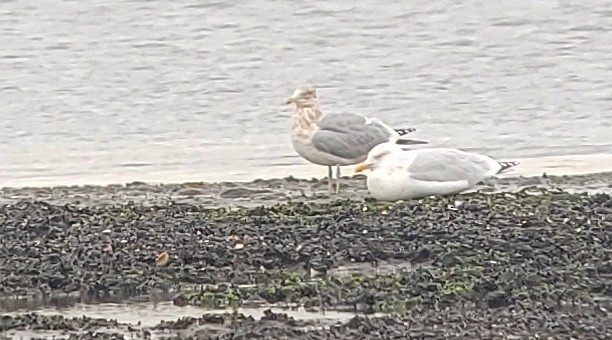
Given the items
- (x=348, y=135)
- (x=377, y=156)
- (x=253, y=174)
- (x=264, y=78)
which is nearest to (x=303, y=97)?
(x=348, y=135)

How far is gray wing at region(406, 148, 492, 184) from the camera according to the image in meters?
9.12

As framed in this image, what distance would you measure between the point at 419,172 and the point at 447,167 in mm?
198

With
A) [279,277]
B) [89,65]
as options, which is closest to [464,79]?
[89,65]

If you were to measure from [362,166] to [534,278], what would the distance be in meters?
2.95

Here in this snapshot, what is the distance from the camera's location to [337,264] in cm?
719

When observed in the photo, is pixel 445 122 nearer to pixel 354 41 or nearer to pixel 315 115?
pixel 315 115

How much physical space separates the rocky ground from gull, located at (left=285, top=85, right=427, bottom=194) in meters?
1.06

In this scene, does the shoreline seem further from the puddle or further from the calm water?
the puddle

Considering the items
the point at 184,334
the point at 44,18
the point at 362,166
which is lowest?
the point at 184,334

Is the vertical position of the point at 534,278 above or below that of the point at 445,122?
below

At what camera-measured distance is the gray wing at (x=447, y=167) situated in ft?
29.9

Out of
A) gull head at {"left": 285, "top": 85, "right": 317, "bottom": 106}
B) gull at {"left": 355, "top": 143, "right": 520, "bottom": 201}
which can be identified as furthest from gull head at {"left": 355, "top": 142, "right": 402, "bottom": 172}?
gull head at {"left": 285, "top": 85, "right": 317, "bottom": 106}

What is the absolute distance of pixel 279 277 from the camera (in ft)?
22.6

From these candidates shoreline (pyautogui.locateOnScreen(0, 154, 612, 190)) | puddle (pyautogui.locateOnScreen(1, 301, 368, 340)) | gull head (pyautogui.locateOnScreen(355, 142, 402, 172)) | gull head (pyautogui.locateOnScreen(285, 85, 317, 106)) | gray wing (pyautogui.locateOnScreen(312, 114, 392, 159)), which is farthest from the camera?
shoreline (pyautogui.locateOnScreen(0, 154, 612, 190))
